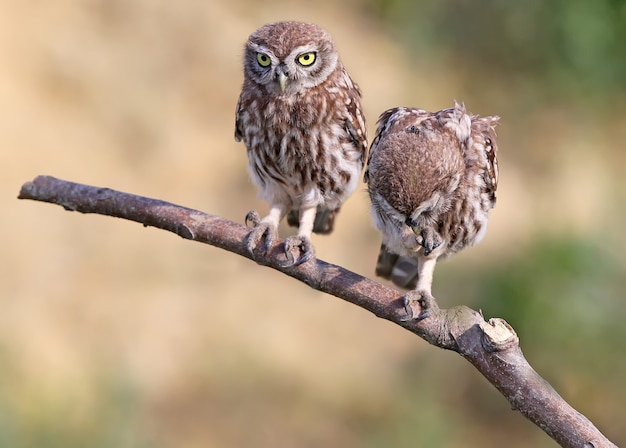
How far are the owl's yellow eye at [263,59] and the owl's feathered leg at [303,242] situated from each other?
70 cm

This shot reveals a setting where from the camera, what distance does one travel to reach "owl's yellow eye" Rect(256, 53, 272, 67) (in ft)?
11.7

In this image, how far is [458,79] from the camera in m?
9.31

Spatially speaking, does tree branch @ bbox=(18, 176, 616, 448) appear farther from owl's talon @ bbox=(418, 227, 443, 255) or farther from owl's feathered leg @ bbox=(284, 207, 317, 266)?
owl's talon @ bbox=(418, 227, 443, 255)

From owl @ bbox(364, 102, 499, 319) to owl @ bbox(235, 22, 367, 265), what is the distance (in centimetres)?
33

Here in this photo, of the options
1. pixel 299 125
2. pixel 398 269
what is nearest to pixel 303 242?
pixel 299 125

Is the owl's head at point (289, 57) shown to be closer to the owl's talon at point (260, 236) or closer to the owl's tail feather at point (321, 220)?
the owl's talon at point (260, 236)

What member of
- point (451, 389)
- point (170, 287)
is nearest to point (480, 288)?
point (451, 389)

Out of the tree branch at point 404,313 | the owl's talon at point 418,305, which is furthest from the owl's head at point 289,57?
the owl's talon at point 418,305

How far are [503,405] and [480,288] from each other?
0.99 meters

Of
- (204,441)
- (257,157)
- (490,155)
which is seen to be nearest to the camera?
(490,155)

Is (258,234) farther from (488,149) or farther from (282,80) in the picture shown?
(488,149)

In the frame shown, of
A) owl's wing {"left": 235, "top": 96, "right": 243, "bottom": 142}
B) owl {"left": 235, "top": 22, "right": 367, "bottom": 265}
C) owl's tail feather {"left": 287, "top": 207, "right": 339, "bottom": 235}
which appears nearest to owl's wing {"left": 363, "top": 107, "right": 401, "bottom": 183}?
owl {"left": 235, "top": 22, "right": 367, "bottom": 265}

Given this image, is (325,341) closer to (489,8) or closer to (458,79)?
(458,79)

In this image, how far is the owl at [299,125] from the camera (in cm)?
356
